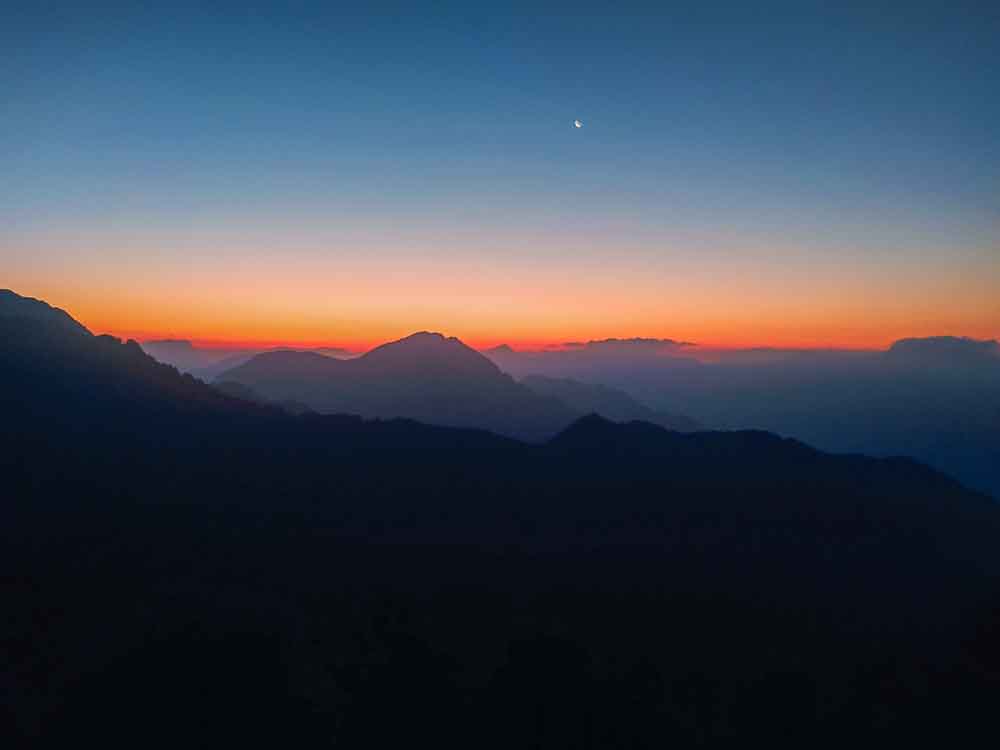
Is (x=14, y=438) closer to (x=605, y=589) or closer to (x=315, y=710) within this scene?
(x=315, y=710)

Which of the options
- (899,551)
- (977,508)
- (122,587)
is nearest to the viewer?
(122,587)

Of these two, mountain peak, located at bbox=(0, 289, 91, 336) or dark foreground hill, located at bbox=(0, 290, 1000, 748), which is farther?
mountain peak, located at bbox=(0, 289, 91, 336)

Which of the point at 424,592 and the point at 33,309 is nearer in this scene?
the point at 424,592

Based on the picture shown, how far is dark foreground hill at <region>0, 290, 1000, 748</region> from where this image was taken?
145 ft

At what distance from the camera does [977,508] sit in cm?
12506

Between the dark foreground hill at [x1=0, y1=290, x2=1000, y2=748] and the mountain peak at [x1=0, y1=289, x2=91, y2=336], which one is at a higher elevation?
the mountain peak at [x1=0, y1=289, x2=91, y2=336]

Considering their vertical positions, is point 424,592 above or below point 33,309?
below

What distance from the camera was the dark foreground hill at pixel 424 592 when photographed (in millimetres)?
44250

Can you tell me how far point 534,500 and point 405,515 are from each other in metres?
24.0

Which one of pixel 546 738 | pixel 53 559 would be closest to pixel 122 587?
pixel 53 559

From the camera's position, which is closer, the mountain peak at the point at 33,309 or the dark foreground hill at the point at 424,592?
the dark foreground hill at the point at 424,592

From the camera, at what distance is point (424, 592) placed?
58.4 m

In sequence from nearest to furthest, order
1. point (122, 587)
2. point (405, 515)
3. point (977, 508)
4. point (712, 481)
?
1. point (122, 587)
2. point (405, 515)
3. point (712, 481)
4. point (977, 508)

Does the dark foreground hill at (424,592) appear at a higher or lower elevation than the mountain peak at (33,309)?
lower
